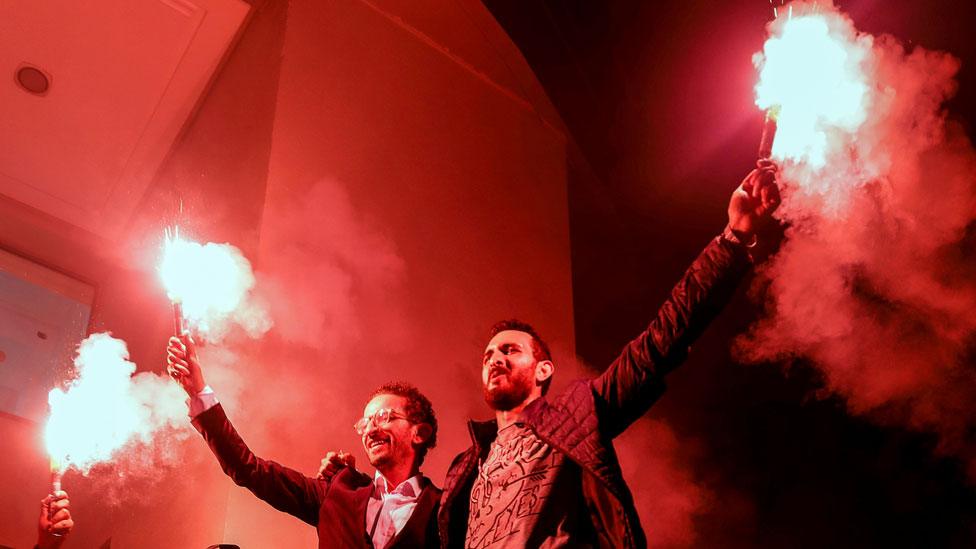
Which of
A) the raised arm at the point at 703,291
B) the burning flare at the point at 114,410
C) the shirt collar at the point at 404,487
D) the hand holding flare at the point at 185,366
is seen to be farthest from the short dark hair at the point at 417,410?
the burning flare at the point at 114,410

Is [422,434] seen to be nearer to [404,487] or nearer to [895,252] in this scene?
[404,487]

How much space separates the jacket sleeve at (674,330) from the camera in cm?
231

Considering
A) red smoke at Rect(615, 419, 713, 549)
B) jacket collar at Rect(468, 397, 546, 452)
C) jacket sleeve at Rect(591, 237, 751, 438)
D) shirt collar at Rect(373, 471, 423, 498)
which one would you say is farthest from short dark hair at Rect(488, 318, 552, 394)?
red smoke at Rect(615, 419, 713, 549)

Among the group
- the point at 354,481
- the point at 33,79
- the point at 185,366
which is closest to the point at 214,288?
the point at 185,366

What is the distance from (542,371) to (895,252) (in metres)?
2.05

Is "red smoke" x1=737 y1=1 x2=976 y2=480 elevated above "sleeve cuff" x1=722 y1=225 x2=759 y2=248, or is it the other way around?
"red smoke" x1=737 y1=1 x2=976 y2=480

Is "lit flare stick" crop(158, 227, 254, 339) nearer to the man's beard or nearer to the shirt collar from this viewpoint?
the shirt collar

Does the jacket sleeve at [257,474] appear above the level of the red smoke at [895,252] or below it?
below

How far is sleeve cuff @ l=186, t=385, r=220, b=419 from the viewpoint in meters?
2.85

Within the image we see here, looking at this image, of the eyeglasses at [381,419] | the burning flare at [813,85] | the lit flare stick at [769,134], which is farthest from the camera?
the eyeglasses at [381,419]

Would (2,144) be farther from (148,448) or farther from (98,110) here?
(148,448)

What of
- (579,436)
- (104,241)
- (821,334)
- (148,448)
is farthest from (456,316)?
(104,241)

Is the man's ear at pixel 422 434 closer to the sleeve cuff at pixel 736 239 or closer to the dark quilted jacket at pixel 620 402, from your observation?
the dark quilted jacket at pixel 620 402

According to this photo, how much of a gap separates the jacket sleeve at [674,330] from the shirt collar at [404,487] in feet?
2.23
